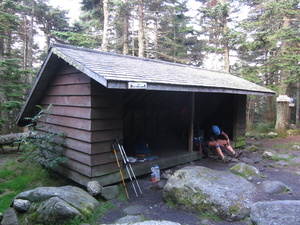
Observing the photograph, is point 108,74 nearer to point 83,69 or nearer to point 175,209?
point 83,69

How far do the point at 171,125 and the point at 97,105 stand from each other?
5800 millimetres

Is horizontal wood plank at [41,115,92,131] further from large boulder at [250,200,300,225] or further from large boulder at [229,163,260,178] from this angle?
large boulder at [229,163,260,178]

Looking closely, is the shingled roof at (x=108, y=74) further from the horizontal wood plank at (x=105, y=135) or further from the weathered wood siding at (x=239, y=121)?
the weathered wood siding at (x=239, y=121)

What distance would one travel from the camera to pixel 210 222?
3.31 m

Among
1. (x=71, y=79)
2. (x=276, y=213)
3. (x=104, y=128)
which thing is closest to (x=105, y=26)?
(x=71, y=79)

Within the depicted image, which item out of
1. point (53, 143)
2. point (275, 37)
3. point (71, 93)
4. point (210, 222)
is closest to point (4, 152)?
point (53, 143)

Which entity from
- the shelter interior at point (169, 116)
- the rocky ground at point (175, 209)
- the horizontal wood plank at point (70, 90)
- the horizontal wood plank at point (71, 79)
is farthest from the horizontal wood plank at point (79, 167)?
the shelter interior at point (169, 116)

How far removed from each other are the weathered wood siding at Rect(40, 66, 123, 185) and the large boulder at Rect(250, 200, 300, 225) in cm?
305

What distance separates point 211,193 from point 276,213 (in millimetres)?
1017

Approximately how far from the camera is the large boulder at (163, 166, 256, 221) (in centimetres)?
345

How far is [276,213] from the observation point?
2998mm

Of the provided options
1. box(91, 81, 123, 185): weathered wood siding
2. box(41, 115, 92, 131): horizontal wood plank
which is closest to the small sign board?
box(91, 81, 123, 185): weathered wood siding

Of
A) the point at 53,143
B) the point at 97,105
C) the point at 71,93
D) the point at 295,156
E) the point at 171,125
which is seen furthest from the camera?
the point at 171,125

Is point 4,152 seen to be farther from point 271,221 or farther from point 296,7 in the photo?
point 296,7
